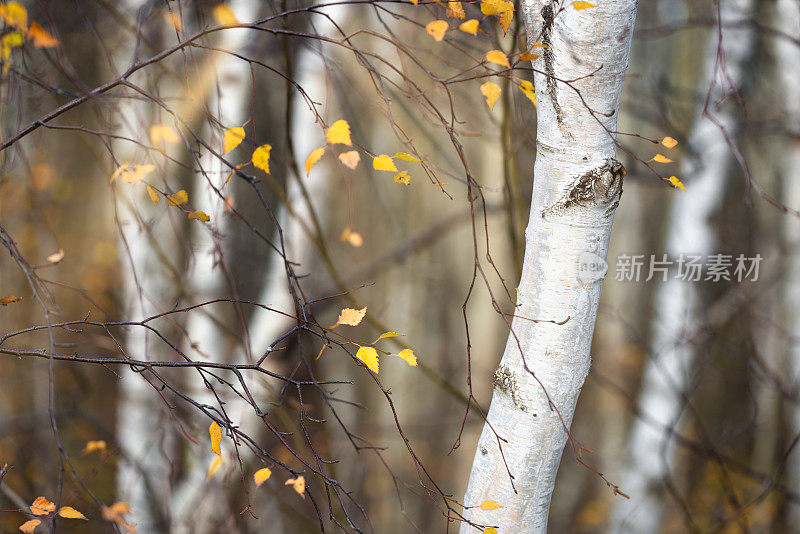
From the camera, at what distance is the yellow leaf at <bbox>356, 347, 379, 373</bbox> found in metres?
0.88

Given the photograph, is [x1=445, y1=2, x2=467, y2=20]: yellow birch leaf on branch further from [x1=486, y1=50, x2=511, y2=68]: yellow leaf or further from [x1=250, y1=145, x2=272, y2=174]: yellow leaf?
[x1=250, y1=145, x2=272, y2=174]: yellow leaf

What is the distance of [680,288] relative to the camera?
2.59 m

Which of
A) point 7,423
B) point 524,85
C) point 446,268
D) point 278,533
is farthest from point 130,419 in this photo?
point 446,268

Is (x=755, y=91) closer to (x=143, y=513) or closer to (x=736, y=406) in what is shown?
(x=736, y=406)

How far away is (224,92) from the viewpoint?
2.23 meters

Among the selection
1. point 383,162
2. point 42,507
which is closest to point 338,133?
point 383,162

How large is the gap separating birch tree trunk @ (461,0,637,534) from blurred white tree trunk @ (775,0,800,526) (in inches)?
71.9

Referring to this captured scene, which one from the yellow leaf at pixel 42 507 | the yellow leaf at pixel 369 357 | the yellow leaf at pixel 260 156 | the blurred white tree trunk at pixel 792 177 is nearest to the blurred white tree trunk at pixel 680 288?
the blurred white tree trunk at pixel 792 177

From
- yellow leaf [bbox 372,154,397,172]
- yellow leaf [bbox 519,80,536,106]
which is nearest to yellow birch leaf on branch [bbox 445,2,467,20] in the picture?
yellow leaf [bbox 519,80,536,106]

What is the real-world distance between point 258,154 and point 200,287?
148cm

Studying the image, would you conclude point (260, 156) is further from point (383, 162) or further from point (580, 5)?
point (580, 5)

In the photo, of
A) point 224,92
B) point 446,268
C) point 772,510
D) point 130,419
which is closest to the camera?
point 224,92

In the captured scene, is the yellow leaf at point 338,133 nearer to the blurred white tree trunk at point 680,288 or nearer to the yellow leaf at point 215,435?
the yellow leaf at point 215,435

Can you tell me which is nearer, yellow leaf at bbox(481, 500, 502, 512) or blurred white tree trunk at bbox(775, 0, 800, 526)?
yellow leaf at bbox(481, 500, 502, 512)
